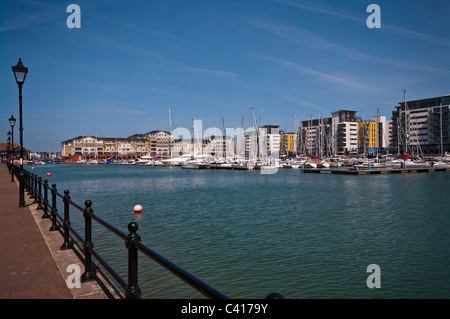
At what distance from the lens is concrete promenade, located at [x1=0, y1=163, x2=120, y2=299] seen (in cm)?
585

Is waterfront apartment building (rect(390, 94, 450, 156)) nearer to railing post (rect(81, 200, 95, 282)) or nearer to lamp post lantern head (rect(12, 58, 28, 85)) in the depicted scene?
lamp post lantern head (rect(12, 58, 28, 85))

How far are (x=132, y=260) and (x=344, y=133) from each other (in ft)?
591

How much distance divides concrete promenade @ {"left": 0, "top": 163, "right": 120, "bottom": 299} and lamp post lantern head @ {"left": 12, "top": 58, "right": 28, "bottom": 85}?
24.0 ft

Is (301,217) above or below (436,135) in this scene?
below

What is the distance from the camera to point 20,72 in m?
15.5

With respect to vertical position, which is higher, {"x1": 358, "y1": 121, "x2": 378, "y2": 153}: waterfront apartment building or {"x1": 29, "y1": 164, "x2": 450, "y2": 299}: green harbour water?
{"x1": 358, "y1": 121, "x2": 378, "y2": 153}: waterfront apartment building

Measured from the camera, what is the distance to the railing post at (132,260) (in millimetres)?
4137

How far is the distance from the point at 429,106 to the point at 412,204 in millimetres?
134823

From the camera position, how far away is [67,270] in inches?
272

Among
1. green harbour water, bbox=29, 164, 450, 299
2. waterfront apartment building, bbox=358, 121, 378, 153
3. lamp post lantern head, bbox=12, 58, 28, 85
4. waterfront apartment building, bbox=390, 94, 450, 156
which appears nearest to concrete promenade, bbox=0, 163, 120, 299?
green harbour water, bbox=29, 164, 450, 299
